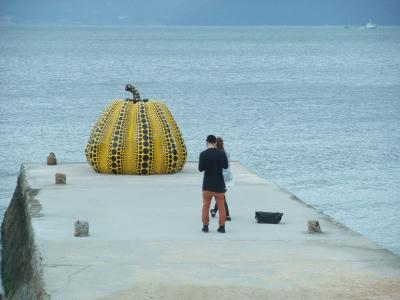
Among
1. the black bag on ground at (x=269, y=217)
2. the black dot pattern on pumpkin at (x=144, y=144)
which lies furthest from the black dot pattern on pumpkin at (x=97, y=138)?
the black bag on ground at (x=269, y=217)

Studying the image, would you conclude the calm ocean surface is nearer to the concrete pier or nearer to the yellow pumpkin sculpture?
the yellow pumpkin sculpture

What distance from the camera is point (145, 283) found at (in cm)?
1644

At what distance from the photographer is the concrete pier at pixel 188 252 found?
1625cm

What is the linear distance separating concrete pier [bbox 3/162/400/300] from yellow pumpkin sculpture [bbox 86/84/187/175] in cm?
194

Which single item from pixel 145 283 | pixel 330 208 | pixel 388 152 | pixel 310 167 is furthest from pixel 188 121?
pixel 145 283

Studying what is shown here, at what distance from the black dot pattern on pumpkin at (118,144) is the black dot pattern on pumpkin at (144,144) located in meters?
0.30

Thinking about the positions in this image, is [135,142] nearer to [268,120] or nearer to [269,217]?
[269,217]

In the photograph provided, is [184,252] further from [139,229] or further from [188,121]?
[188,121]

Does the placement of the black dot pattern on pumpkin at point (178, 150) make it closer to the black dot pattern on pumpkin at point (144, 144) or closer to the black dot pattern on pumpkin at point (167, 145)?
the black dot pattern on pumpkin at point (167, 145)

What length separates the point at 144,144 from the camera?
27000mm

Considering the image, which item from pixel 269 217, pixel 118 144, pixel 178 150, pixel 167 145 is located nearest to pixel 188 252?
pixel 269 217

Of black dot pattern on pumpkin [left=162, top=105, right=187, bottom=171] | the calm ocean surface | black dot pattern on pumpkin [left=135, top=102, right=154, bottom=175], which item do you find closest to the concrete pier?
black dot pattern on pumpkin [left=135, top=102, right=154, bottom=175]

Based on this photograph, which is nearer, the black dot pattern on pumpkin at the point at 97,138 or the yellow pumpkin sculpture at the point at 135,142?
the yellow pumpkin sculpture at the point at 135,142

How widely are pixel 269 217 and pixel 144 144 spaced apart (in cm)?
637
